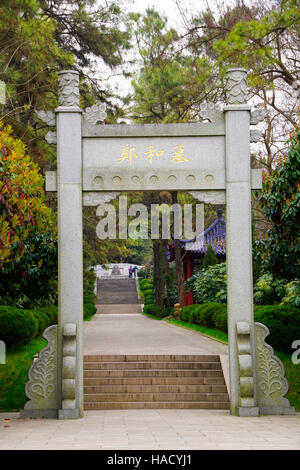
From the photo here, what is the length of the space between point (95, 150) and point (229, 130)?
175 centimetres

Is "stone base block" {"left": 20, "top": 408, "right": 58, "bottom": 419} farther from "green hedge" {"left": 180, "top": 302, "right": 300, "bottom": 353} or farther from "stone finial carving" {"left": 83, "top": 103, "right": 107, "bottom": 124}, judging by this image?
"green hedge" {"left": 180, "top": 302, "right": 300, "bottom": 353}

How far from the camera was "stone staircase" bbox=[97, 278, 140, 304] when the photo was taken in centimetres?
3922

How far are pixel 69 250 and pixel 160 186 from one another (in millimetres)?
1415

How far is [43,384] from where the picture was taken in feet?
24.0

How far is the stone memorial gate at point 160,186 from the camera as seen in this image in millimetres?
7309

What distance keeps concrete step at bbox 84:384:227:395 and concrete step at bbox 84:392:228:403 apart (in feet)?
0.45

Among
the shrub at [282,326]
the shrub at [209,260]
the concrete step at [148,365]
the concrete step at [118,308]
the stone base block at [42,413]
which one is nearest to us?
the stone base block at [42,413]

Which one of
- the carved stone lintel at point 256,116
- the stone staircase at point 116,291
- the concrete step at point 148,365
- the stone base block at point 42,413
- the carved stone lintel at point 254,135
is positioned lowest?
the stone staircase at point 116,291

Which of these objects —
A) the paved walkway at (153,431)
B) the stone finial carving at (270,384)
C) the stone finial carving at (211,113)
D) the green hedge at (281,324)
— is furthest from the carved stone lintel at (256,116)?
the green hedge at (281,324)

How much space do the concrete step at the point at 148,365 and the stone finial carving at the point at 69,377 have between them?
278cm

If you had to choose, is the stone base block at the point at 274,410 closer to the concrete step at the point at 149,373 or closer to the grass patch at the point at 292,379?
the grass patch at the point at 292,379

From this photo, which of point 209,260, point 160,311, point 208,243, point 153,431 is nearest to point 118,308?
point 160,311

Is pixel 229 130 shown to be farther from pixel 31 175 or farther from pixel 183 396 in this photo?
pixel 183 396

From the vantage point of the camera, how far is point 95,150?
7590 mm
